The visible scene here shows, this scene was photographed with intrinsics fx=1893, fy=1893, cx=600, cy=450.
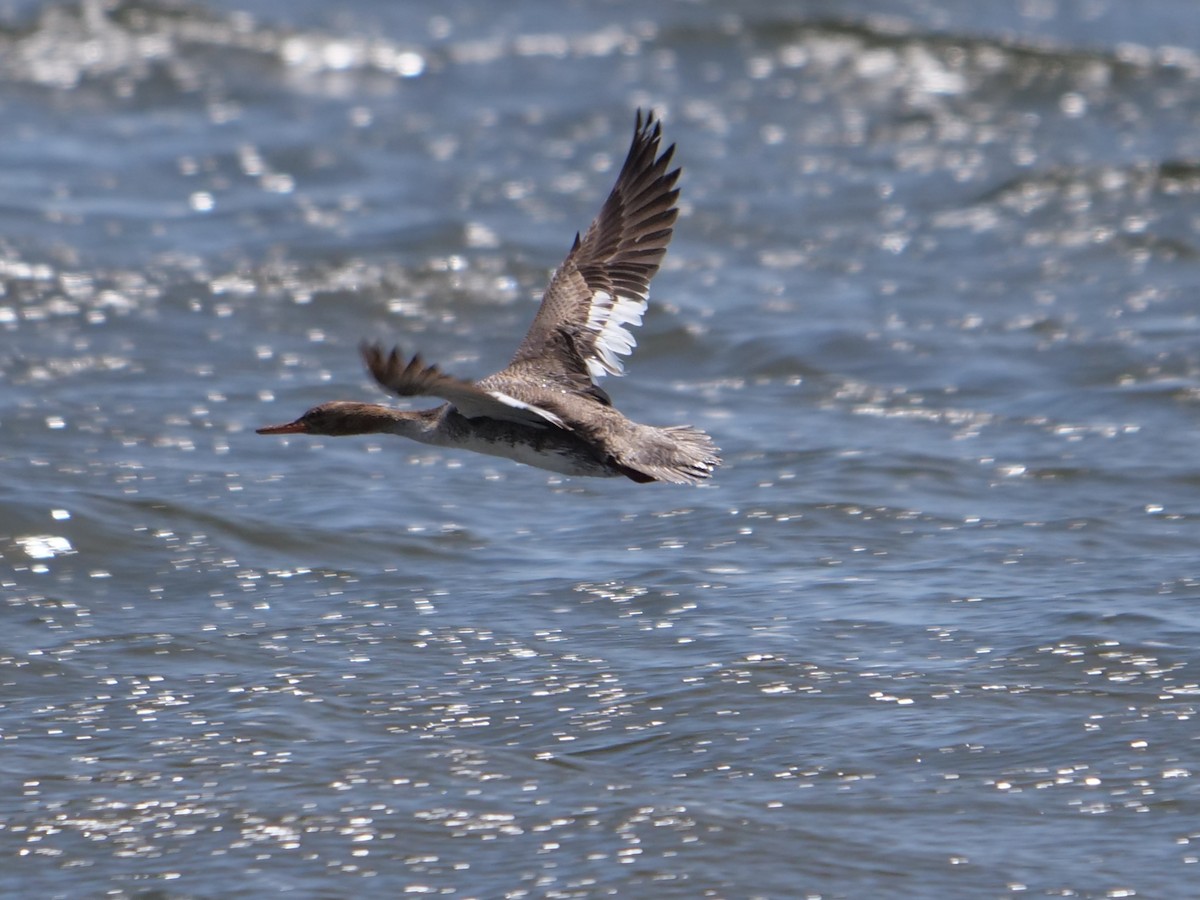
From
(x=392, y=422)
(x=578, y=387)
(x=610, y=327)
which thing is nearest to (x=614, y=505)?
(x=610, y=327)

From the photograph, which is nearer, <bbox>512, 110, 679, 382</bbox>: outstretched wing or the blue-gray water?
the blue-gray water

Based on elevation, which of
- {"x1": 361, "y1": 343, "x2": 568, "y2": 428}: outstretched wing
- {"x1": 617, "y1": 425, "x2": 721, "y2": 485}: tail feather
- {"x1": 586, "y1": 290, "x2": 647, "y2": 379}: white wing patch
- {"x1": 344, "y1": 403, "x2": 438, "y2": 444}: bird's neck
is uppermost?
{"x1": 586, "y1": 290, "x2": 647, "y2": 379}: white wing patch

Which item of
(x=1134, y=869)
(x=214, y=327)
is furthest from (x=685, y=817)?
(x=214, y=327)

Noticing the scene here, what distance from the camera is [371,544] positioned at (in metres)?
7.29

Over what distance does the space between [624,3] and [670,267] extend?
23.4 feet

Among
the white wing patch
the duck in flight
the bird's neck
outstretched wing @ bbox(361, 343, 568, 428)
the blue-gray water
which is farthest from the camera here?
the white wing patch

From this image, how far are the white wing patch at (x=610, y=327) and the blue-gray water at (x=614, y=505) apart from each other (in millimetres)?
772

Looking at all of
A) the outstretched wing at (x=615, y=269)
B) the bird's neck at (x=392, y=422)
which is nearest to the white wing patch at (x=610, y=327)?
the outstretched wing at (x=615, y=269)

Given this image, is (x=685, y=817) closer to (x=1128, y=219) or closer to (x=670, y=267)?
(x=670, y=267)

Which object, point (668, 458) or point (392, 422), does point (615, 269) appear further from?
point (668, 458)

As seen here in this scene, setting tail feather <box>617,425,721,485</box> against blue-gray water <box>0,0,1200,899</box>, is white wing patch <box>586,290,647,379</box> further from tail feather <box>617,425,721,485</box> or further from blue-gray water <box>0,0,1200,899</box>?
blue-gray water <box>0,0,1200,899</box>

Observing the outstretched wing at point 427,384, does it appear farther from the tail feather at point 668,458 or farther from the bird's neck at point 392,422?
the bird's neck at point 392,422

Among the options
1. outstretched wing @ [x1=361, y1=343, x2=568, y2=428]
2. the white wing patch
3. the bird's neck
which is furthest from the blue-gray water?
outstretched wing @ [x1=361, y1=343, x2=568, y2=428]

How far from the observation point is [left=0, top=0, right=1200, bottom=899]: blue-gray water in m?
5.10
